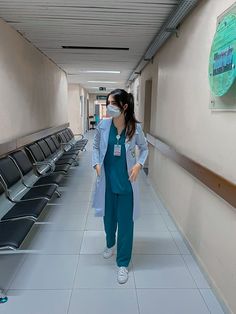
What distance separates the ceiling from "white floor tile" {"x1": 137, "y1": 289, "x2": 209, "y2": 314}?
8.91 feet

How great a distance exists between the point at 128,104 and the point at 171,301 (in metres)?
1.57

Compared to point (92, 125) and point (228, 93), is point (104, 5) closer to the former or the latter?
point (228, 93)

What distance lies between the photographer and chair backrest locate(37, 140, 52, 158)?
4969mm

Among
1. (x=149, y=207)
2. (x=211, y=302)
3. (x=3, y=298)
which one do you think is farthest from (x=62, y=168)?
(x=211, y=302)

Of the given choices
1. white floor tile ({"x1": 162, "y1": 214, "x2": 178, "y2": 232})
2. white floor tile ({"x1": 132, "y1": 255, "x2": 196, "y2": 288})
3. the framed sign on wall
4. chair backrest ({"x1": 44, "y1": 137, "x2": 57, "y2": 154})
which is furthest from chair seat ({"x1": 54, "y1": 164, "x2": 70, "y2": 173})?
the framed sign on wall

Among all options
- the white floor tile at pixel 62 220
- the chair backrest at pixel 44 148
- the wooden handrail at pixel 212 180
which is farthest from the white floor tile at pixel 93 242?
the chair backrest at pixel 44 148

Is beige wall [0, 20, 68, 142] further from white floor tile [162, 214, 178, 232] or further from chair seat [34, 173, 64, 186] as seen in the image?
white floor tile [162, 214, 178, 232]

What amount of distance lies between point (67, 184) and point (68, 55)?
9.03 feet

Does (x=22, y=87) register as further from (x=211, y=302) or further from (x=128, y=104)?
(x=211, y=302)

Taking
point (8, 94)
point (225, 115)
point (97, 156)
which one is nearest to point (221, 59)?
point (225, 115)

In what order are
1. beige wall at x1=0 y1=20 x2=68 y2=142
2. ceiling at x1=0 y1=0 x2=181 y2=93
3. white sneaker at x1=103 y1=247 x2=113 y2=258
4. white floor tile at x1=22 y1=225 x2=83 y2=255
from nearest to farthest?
1. white sneaker at x1=103 y1=247 x2=113 y2=258
2. white floor tile at x1=22 y1=225 x2=83 y2=255
3. ceiling at x1=0 y1=0 x2=181 y2=93
4. beige wall at x1=0 y1=20 x2=68 y2=142

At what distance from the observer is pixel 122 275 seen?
232cm

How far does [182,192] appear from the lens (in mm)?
3203

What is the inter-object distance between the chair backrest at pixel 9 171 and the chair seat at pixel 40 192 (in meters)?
0.24
